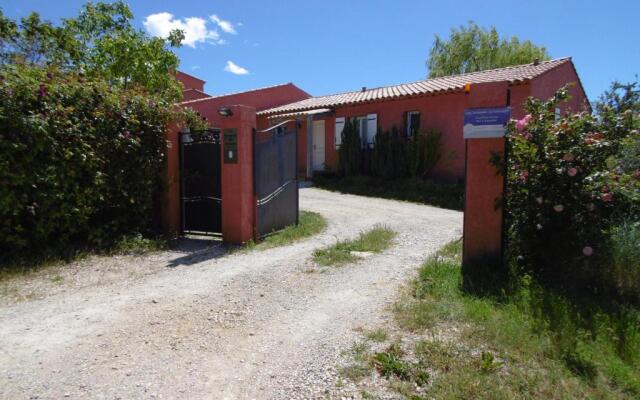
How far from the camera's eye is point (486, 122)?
4.70 meters

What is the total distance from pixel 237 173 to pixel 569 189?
436 centimetres

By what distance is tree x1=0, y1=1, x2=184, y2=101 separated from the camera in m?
11.9

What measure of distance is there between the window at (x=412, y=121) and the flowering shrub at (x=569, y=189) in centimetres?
912

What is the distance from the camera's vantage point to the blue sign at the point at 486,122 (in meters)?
4.61

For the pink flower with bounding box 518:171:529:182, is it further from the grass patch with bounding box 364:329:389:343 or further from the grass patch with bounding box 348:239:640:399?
the grass patch with bounding box 364:329:389:343

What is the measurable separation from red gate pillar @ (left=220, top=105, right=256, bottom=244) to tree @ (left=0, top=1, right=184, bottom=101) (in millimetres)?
6376

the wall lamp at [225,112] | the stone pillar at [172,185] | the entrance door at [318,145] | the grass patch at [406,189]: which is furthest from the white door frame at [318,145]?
the wall lamp at [225,112]

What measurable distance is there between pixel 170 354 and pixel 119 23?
14351 millimetres

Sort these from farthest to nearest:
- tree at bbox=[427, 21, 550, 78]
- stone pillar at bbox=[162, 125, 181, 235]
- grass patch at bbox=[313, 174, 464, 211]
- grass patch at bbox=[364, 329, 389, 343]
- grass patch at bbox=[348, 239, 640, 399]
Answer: tree at bbox=[427, 21, 550, 78] < grass patch at bbox=[313, 174, 464, 211] < stone pillar at bbox=[162, 125, 181, 235] < grass patch at bbox=[364, 329, 389, 343] < grass patch at bbox=[348, 239, 640, 399]

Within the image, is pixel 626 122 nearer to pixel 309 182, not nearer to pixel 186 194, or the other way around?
pixel 186 194

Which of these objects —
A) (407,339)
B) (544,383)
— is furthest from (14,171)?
(544,383)

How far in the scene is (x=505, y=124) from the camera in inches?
181

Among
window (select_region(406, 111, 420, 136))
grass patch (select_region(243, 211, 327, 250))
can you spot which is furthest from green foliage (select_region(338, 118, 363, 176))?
grass patch (select_region(243, 211, 327, 250))

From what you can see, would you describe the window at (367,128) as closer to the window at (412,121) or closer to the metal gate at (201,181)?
the window at (412,121)
